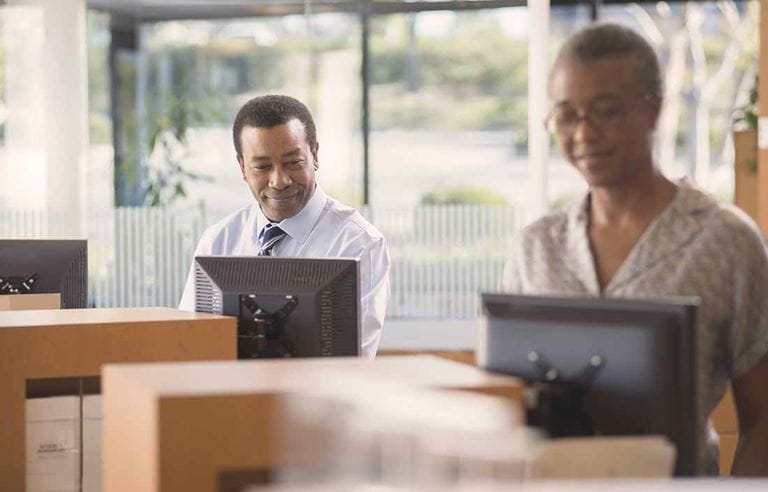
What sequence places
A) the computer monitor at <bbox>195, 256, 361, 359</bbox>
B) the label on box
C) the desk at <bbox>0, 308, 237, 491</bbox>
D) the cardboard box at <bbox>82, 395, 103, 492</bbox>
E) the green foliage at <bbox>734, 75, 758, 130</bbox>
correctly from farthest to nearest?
the green foliage at <bbox>734, 75, 758, 130</bbox> < the label on box < the computer monitor at <bbox>195, 256, 361, 359</bbox> < the cardboard box at <bbox>82, 395, 103, 492</bbox> < the desk at <bbox>0, 308, 237, 491</bbox>

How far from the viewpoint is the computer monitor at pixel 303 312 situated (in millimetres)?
3160

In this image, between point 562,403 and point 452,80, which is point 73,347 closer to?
point 562,403

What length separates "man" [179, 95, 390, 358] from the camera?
13.5 feet

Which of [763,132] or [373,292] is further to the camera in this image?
[763,132]

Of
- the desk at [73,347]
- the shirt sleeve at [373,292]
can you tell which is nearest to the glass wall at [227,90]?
the shirt sleeve at [373,292]

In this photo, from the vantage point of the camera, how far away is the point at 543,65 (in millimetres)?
7734

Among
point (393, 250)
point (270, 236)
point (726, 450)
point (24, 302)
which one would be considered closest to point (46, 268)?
point (24, 302)

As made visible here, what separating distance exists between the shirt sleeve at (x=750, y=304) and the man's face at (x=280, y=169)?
196 cm

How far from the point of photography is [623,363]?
2092mm

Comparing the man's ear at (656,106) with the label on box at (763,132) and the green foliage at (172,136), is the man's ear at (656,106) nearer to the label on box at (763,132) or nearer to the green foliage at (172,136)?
the label on box at (763,132)

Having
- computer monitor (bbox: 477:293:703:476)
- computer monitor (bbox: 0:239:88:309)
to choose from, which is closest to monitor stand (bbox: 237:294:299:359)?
computer monitor (bbox: 0:239:88:309)

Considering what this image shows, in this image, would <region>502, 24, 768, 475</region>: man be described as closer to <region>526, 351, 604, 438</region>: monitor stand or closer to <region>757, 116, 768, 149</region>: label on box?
<region>526, 351, 604, 438</region>: monitor stand

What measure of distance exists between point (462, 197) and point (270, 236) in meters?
3.90

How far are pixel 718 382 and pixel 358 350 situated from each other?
0.99m
